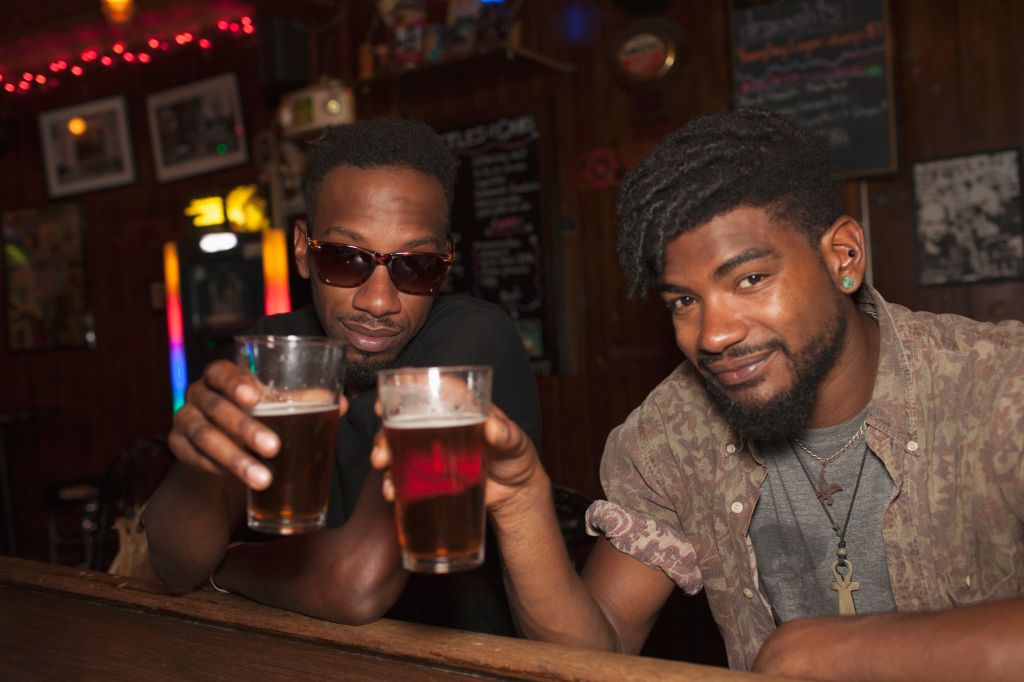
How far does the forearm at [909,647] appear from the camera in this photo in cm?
110

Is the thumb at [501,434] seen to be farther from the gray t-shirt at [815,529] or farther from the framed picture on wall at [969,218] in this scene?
the framed picture on wall at [969,218]

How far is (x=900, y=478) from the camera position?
163cm

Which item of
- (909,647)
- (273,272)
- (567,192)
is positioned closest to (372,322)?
(909,647)

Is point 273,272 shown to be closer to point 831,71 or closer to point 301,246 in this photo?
point 301,246

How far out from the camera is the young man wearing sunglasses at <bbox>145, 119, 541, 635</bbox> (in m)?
1.53

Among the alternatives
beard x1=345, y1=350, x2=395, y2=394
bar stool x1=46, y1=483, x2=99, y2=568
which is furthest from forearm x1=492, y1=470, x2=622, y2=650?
bar stool x1=46, y1=483, x2=99, y2=568

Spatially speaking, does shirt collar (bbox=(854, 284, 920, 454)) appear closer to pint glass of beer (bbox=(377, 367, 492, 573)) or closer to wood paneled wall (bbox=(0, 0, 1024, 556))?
pint glass of beer (bbox=(377, 367, 492, 573))

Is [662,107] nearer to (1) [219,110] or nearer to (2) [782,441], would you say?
(2) [782,441]

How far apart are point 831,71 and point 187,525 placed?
3169 millimetres

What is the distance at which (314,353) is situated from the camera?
45.6 inches

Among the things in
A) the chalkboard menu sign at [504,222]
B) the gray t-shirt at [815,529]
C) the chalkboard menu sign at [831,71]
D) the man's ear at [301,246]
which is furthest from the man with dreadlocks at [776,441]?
the chalkboard menu sign at [504,222]

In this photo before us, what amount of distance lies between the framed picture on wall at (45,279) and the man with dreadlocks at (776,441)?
595 cm

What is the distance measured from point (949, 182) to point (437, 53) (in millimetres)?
2448

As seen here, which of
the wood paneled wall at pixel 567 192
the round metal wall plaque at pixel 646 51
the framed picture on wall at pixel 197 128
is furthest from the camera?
the framed picture on wall at pixel 197 128
